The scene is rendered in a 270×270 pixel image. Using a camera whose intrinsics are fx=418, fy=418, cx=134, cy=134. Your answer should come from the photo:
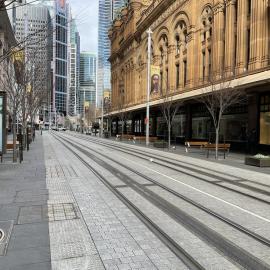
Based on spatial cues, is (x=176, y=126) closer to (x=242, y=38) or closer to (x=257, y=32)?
(x=242, y=38)

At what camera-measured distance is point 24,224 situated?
26.1 ft

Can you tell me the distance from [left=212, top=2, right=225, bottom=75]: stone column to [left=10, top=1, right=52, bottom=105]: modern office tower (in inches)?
616

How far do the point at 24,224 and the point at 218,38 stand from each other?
34918 mm

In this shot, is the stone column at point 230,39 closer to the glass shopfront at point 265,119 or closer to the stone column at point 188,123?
the glass shopfront at point 265,119

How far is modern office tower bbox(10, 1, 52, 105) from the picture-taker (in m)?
9.17

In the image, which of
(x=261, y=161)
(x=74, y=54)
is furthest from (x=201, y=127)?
(x=74, y=54)

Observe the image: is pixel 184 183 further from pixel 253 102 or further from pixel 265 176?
pixel 253 102

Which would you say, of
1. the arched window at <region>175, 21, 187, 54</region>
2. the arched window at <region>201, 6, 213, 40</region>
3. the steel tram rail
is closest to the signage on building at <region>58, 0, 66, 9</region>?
the steel tram rail

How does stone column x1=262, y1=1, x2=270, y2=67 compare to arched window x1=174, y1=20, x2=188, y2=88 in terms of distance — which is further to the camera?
arched window x1=174, y1=20, x2=188, y2=88

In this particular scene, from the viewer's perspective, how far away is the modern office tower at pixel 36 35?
9171 millimetres

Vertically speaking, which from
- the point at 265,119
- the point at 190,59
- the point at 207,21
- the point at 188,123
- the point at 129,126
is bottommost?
the point at 129,126

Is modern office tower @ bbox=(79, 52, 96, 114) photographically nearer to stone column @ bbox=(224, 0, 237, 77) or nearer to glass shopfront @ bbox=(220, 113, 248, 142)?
stone column @ bbox=(224, 0, 237, 77)

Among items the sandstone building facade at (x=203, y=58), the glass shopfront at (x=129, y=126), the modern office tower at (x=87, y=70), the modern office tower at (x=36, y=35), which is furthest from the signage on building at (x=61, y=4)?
the glass shopfront at (x=129, y=126)

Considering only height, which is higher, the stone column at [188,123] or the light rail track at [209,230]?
the stone column at [188,123]
